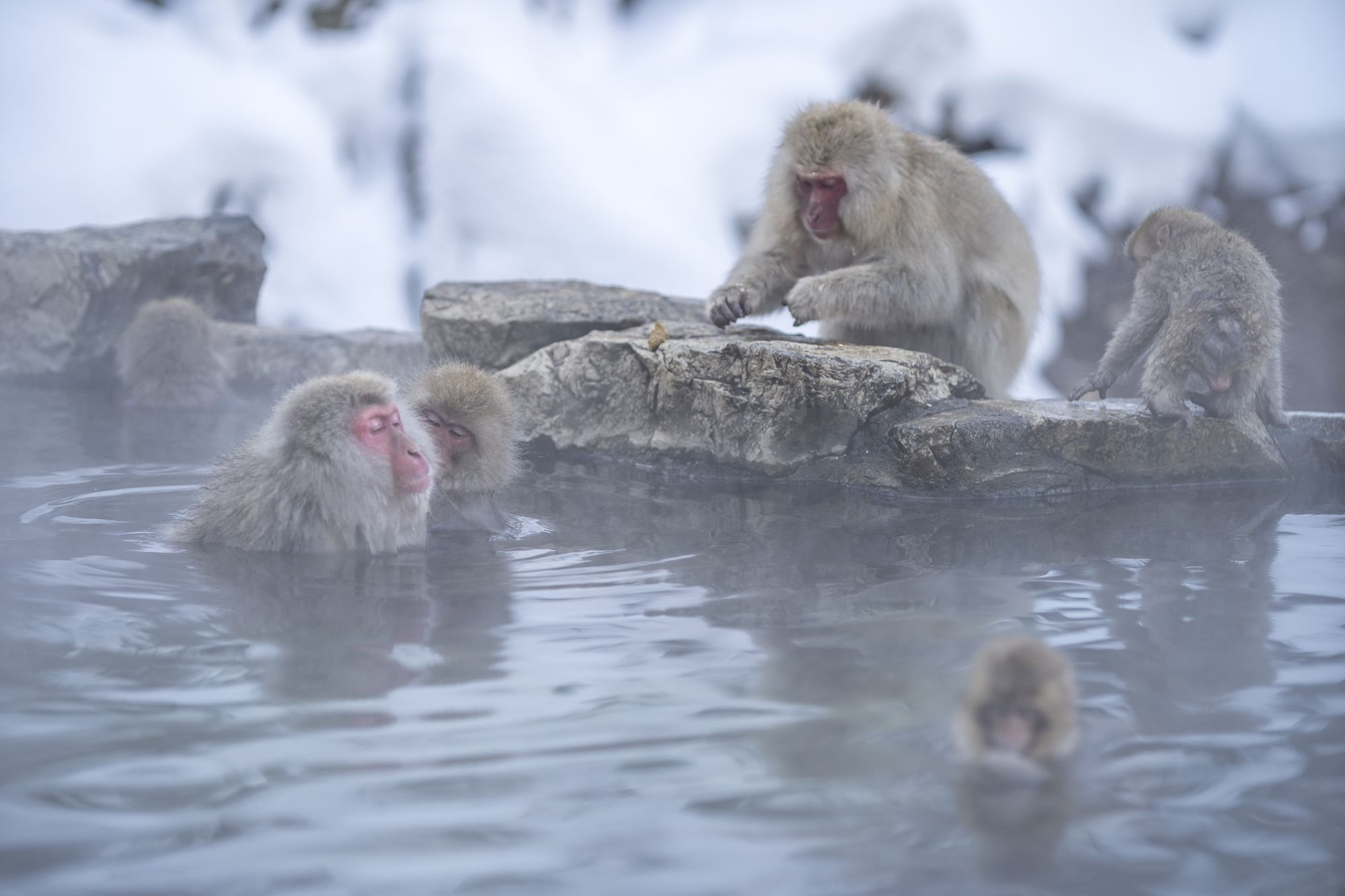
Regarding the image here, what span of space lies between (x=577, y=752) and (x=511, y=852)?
285 mm

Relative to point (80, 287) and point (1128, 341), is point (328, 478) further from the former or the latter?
point (80, 287)

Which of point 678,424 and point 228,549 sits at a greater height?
point 678,424

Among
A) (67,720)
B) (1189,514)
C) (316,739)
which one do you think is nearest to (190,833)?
(316,739)

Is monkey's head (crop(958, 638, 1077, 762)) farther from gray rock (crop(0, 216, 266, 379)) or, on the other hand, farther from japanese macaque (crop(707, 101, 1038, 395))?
gray rock (crop(0, 216, 266, 379))

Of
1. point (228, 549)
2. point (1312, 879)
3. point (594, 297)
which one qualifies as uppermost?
point (594, 297)

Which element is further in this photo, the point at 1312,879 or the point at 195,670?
the point at 195,670

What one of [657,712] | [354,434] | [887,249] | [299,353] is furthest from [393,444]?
[299,353]

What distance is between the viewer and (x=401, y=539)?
299 centimetres

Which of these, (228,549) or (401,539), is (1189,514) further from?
(228,549)

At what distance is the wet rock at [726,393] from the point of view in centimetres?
391

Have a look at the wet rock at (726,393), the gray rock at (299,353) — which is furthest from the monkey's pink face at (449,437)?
the gray rock at (299,353)

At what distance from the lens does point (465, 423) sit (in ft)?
11.4

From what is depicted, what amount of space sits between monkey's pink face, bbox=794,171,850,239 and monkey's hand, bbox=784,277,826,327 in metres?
0.26

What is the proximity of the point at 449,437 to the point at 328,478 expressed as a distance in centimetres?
75
